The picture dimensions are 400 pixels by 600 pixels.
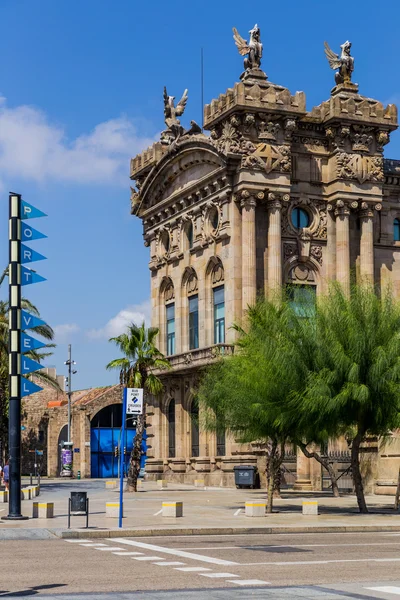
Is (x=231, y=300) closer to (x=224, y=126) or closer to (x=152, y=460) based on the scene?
(x=224, y=126)

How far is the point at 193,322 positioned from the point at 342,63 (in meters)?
16.5

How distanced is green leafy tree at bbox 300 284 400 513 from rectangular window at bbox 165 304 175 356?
29.8 m

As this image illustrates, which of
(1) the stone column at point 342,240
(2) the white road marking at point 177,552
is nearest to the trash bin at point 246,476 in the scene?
(1) the stone column at point 342,240

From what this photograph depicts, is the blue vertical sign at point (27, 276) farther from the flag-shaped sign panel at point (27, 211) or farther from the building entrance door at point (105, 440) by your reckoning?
the building entrance door at point (105, 440)

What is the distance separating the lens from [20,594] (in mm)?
14133

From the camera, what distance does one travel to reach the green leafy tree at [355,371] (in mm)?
31391

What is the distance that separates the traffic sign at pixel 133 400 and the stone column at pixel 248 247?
26.7 m

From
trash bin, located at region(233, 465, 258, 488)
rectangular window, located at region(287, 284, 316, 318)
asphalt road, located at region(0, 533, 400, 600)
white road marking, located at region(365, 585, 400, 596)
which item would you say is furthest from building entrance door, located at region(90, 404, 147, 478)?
white road marking, located at region(365, 585, 400, 596)

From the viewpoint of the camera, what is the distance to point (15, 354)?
99.1 feet

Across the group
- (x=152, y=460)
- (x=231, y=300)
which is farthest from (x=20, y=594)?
(x=152, y=460)

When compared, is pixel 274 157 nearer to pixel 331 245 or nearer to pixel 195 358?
pixel 331 245

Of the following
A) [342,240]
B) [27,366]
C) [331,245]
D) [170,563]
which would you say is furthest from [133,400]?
[331,245]

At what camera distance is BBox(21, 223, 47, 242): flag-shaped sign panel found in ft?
102

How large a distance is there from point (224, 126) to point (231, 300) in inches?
353
